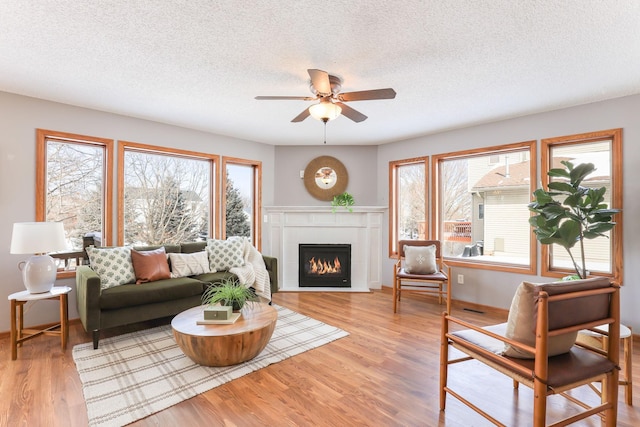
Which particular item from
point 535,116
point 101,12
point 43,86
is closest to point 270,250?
point 43,86

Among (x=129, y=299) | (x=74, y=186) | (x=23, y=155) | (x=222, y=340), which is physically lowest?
(x=222, y=340)

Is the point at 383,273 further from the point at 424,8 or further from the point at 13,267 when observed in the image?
the point at 13,267

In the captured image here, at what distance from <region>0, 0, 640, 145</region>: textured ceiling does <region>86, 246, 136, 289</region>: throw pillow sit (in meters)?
1.63

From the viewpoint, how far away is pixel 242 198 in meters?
5.08

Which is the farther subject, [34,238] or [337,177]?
[337,177]

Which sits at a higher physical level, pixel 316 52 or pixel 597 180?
pixel 316 52

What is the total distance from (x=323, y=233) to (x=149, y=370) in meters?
3.19

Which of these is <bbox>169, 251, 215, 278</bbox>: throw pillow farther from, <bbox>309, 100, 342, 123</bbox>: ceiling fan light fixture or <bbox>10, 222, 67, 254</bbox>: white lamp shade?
<bbox>309, 100, 342, 123</bbox>: ceiling fan light fixture

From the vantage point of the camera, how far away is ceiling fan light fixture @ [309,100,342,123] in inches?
99.3

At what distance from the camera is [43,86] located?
2922mm

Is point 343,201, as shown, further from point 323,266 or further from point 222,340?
point 222,340

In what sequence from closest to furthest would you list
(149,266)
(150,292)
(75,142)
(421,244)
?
(150,292), (149,266), (75,142), (421,244)

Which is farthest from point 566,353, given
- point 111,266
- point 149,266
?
point 111,266

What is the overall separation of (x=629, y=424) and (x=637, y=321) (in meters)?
1.82
